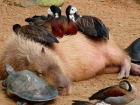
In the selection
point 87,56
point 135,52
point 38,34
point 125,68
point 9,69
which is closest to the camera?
point 9,69

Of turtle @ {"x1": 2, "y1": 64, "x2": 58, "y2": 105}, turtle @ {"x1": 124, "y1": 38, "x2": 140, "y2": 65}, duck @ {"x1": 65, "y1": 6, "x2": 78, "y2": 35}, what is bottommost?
turtle @ {"x1": 124, "y1": 38, "x2": 140, "y2": 65}

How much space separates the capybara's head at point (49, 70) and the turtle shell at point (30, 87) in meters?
0.29

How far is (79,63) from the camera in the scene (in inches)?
299

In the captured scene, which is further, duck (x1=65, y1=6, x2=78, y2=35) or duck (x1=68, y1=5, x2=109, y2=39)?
duck (x1=68, y1=5, x2=109, y2=39)

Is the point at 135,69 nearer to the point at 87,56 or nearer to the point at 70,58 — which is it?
the point at 87,56

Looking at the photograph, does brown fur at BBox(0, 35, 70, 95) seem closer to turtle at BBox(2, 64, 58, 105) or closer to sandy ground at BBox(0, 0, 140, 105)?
turtle at BBox(2, 64, 58, 105)

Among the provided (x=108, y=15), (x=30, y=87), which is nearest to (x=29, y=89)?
(x=30, y=87)

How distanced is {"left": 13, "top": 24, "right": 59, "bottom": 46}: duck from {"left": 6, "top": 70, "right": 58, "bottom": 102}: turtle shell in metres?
1.07

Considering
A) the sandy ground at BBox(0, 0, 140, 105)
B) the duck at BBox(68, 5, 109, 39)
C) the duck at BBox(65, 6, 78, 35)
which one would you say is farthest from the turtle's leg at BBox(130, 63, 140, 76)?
the duck at BBox(65, 6, 78, 35)

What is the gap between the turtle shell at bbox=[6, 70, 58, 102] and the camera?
19.1ft

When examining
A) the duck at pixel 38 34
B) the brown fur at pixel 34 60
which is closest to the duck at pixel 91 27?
the duck at pixel 38 34

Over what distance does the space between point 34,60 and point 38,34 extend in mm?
607

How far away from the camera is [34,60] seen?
21.9 feet

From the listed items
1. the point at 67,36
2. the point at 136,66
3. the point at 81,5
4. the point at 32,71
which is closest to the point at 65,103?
the point at 32,71
